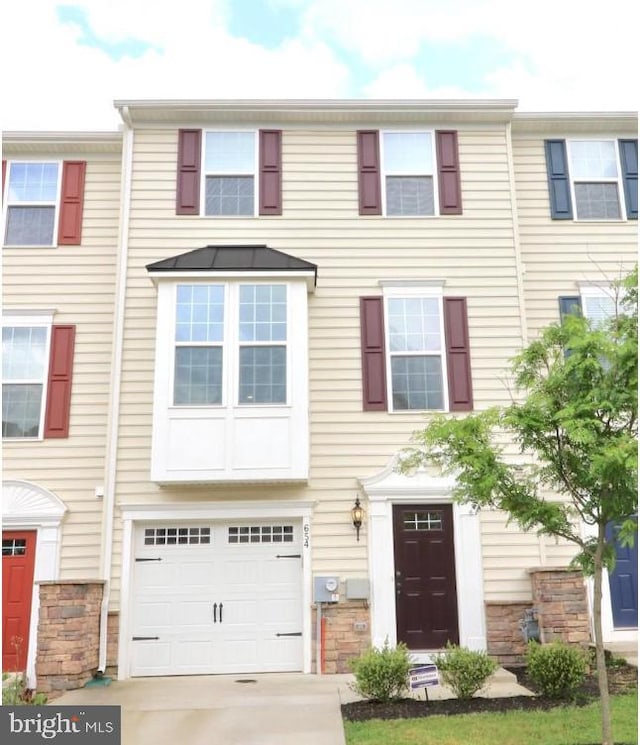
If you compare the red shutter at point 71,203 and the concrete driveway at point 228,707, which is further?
the red shutter at point 71,203

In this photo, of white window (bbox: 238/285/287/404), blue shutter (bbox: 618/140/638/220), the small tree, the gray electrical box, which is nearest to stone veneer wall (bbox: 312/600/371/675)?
the gray electrical box

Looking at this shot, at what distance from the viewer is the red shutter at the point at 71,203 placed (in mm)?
10477

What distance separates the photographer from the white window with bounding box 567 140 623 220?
35.4ft

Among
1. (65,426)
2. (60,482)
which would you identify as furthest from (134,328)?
(60,482)

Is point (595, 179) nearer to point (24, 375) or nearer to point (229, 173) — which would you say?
point (229, 173)

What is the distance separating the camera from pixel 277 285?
380 inches

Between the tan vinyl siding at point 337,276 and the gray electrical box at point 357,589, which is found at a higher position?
the tan vinyl siding at point 337,276

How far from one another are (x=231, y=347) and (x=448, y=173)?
14.7ft

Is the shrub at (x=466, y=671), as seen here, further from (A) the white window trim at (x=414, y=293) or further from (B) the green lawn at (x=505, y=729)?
(A) the white window trim at (x=414, y=293)

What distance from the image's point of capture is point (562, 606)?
850 centimetres

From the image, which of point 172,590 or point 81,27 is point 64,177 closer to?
point 81,27

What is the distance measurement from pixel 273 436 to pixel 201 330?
6.10ft

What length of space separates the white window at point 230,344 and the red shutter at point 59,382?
180cm

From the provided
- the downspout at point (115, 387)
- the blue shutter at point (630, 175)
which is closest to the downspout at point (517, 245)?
the blue shutter at point (630, 175)
